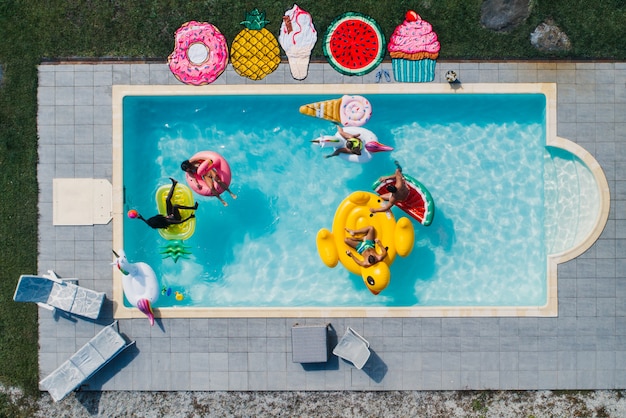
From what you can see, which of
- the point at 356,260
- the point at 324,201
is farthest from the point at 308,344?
the point at 324,201

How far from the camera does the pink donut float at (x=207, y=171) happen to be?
35.4 feet

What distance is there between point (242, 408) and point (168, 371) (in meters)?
1.75

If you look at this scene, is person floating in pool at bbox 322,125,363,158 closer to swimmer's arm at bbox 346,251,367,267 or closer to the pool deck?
the pool deck

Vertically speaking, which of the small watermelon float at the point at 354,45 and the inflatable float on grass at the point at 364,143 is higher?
the small watermelon float at the point at 354,45

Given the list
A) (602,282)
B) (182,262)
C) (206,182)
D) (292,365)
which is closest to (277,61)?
(206,182)

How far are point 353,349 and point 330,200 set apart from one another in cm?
318

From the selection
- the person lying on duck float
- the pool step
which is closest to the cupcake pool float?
the pool step

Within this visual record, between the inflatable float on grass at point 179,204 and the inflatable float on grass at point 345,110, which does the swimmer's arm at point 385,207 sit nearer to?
the inflatable float on grass at point 345,110

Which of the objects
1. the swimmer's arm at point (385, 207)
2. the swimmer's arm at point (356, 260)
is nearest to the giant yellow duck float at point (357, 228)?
the swimmer's arm at point (356, 260)

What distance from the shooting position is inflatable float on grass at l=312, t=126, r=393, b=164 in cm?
1086

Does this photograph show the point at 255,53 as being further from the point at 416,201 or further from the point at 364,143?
the point at 416,201

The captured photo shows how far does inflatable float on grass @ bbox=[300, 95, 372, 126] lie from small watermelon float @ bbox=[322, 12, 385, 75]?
61cm

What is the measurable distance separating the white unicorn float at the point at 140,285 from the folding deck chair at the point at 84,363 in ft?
2.76

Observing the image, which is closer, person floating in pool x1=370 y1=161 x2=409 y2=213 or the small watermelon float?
person floating in pool x1=370 y1=161 x2=409 y2=213
